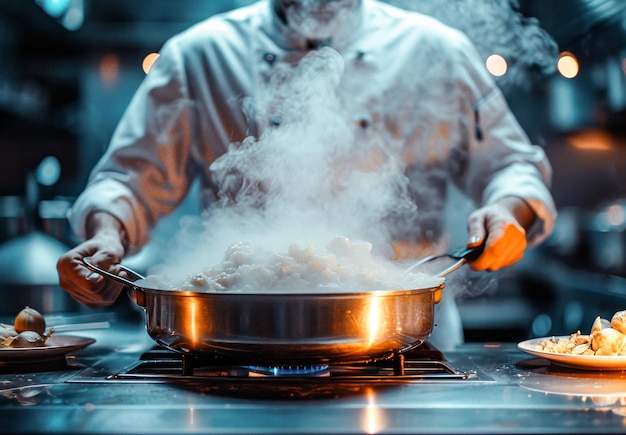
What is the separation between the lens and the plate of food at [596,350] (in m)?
1.23

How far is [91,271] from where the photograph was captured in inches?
57.7

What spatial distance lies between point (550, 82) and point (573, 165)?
666mm

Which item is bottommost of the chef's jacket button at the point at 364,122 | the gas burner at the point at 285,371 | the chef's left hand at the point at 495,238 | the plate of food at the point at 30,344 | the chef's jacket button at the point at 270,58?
the gas burner at the point at 285,371

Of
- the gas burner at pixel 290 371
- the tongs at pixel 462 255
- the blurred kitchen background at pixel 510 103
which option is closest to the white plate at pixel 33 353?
the gas burner at pixel 290 371

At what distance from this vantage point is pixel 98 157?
15.6ft

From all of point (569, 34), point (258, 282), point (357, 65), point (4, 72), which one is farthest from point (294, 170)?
point (4, 72)

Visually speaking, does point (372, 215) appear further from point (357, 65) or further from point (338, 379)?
point (338, 379)

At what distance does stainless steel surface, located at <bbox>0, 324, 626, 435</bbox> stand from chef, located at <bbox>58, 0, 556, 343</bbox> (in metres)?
0.90

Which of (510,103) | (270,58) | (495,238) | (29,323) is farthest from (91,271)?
(510,103)

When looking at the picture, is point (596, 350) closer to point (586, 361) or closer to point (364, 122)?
point (586, 361)

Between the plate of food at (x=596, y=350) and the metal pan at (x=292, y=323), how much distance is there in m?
0.26

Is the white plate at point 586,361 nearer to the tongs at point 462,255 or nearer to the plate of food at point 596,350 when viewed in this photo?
the plate of food at point 596,350

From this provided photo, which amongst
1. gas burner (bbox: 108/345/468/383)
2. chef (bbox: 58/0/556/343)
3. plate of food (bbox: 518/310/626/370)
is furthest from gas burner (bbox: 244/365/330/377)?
chef (bbox: 58/0/556/343)

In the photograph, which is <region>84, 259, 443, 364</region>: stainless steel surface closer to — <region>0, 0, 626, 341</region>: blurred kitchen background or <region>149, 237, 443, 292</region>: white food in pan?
<region>149, 237, 443, 292</region>: white food in pan
